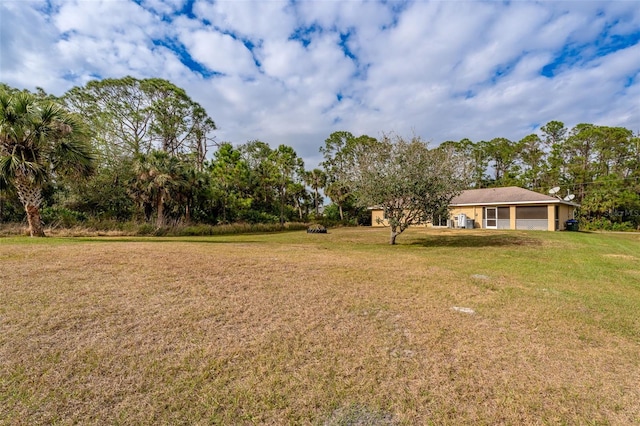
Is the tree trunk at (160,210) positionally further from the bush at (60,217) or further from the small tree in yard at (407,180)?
the small tree in yard at (407,180)

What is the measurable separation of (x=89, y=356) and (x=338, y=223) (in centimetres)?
2819

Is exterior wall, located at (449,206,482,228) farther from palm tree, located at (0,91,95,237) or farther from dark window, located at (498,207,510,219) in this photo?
palm tree, located at (0,91,95,237)

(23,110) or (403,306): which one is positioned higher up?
(23,110)

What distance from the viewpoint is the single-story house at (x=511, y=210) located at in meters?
21.1

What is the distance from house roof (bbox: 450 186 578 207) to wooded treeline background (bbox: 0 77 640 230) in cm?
323

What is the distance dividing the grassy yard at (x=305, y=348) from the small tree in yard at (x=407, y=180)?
6.05 meters

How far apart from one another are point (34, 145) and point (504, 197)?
92.9ft

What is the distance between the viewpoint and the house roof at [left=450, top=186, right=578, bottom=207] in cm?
2115

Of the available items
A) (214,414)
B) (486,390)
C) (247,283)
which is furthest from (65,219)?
(486,390)

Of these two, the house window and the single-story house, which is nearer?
the single-story house

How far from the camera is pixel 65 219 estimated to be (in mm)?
16547

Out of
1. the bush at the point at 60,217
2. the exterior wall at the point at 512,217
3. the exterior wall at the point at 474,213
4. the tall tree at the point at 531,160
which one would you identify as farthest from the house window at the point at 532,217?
the bush at the point at 60,217

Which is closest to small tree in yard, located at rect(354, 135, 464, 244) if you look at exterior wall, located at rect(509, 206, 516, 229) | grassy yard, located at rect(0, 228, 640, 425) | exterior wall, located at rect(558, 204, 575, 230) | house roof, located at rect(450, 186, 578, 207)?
grassy yard, located at rect(0, 228, 640, 425)

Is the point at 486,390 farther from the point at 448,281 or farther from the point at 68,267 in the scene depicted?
the point at 68,267
